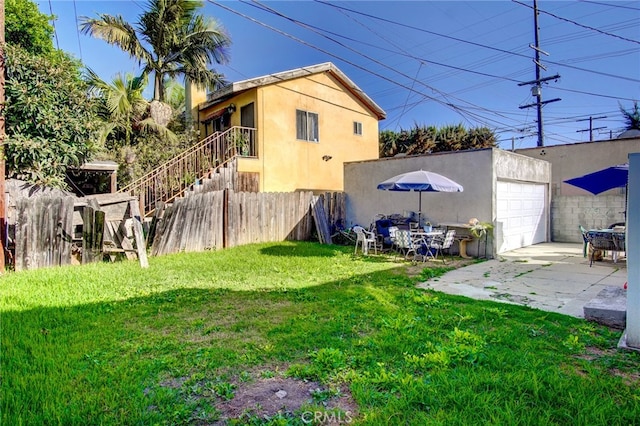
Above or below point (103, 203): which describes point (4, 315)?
below

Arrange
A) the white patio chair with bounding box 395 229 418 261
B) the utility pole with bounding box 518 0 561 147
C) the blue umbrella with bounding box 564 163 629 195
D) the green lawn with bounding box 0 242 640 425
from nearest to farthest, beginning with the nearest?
the green lawn with bounding box 0 242 640 425 → the blue umbrella with bounding box 564 163 629 195 → the white patio chair with bounding box 395 229 418 261 → the utility pole with bounding box 518 0 561 147

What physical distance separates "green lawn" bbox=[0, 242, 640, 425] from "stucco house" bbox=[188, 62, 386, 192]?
829cm

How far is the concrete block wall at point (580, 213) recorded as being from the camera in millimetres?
11836

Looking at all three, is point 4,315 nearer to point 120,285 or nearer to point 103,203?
point 120,285

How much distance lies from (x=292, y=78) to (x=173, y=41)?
497 cm

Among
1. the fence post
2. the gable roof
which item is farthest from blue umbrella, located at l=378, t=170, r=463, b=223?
the gable roof

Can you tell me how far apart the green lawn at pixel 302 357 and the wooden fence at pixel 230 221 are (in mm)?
3292

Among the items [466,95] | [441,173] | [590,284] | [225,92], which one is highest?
[466,95]

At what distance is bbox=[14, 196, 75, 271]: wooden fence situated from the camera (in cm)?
700

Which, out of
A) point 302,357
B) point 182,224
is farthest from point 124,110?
point 302,357

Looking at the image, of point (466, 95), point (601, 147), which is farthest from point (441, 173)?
point (466, 95)

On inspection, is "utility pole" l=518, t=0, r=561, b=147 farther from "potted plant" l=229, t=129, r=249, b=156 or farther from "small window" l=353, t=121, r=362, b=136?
"potted plant" l=229, t=129, r=249, b=156

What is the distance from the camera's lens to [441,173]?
33.3ft

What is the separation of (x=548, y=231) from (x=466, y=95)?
29.6ft
